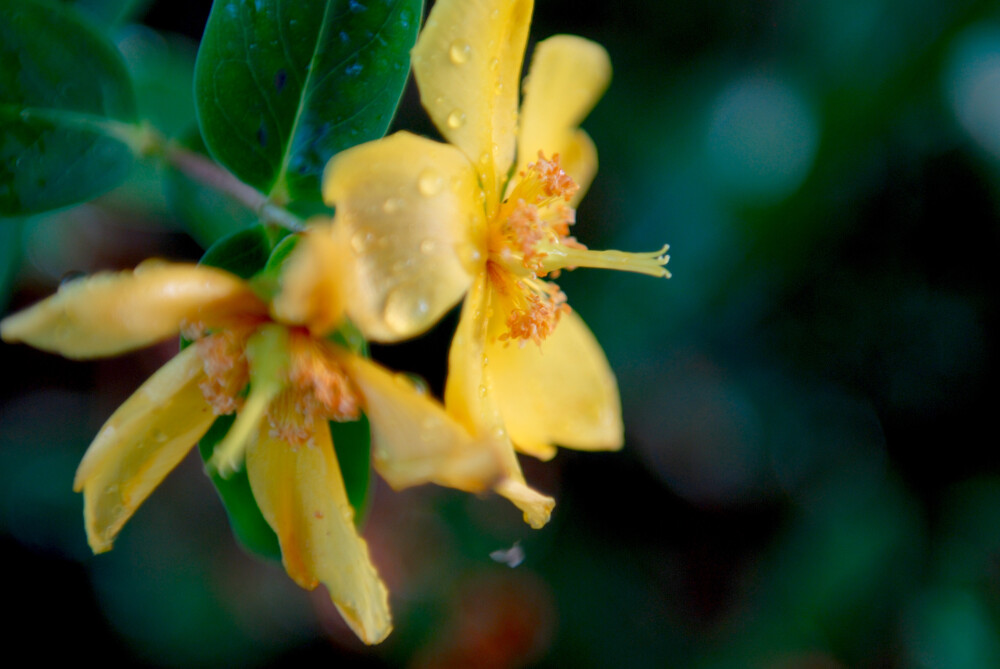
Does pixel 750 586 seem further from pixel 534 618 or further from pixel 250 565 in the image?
pixel 250 565

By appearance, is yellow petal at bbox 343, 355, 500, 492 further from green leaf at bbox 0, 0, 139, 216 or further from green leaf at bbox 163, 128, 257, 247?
green leaf at bbox 163, 128, 257, 247

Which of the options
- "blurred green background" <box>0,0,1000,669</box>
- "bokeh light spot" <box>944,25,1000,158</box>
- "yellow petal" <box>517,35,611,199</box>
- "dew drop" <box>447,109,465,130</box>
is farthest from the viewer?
"bokeh light spot" <box>944,25,1000,158</box>

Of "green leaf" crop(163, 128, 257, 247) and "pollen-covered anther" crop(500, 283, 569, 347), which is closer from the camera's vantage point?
"pollen-covered anther" crop(500, 283, 569, 347)

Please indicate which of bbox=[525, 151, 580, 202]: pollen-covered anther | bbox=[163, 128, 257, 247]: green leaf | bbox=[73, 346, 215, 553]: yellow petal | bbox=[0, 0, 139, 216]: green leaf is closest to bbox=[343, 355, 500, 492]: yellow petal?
bbox=[73, 346, 215, 553]: yellow petal

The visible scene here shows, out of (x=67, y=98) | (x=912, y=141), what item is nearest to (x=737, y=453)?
(x=912, y=141)

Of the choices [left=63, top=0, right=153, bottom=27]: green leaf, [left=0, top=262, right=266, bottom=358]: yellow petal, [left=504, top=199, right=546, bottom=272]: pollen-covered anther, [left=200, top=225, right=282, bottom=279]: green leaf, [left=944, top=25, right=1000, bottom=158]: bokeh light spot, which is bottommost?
[left=200, top=225, right=282, bottom=279]: green leaf

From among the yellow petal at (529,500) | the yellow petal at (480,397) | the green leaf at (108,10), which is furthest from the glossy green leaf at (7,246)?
the yellow petal at (529,500)
